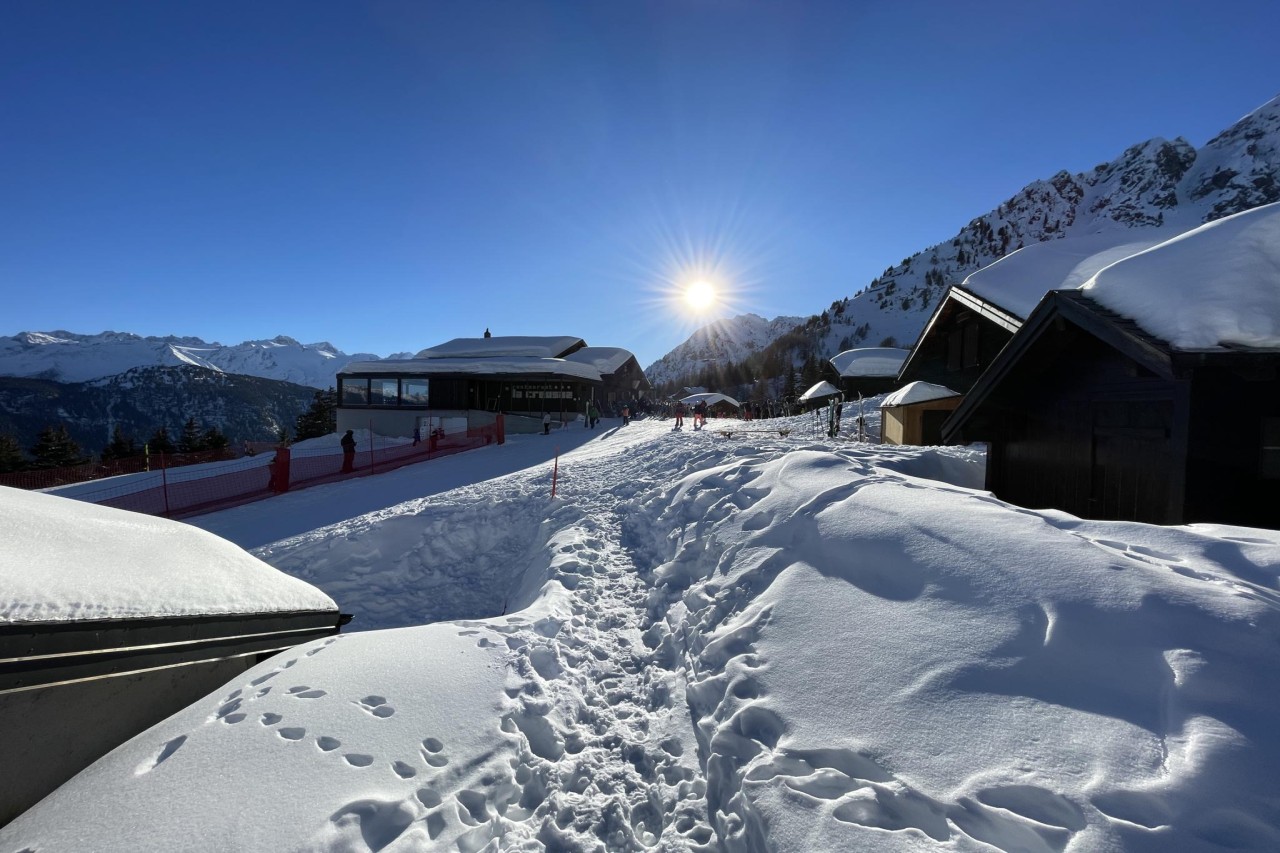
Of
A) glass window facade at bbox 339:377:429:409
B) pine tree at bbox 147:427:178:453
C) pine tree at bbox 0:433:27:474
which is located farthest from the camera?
pine tree at bbox 147:427:178:453

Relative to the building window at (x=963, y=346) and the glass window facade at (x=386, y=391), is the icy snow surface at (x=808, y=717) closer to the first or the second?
the building window at (x=963, y=346)

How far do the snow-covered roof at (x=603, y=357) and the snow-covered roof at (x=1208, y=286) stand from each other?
108 ft

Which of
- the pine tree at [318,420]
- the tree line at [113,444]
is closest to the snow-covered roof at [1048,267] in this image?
the tree line at [113,444]

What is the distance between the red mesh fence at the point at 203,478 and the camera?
13.5m

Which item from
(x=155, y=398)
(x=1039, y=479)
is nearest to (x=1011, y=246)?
(x=1039, y=479)

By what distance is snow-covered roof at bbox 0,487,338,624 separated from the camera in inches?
105

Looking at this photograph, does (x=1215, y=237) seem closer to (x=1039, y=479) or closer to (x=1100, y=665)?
(x=1039, y=479)

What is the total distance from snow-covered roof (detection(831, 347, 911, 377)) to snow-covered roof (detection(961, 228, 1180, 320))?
18809 mm

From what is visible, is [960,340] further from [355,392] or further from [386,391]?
[355,392]

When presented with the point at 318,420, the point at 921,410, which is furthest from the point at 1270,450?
the point at 318,420

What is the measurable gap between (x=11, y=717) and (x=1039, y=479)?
10106 millimetres

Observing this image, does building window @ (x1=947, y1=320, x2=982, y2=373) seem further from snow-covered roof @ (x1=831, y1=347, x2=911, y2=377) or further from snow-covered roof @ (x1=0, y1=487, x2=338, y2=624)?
A: snow-covered roof @ (x1=831, y1=347, x2=911, y2=377)

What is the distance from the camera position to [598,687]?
4051 millimetres

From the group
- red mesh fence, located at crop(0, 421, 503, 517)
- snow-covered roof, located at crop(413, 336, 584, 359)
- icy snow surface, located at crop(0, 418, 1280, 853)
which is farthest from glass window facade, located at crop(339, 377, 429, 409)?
icy snow surface, located at crop(0, 418, 1280, 853)
